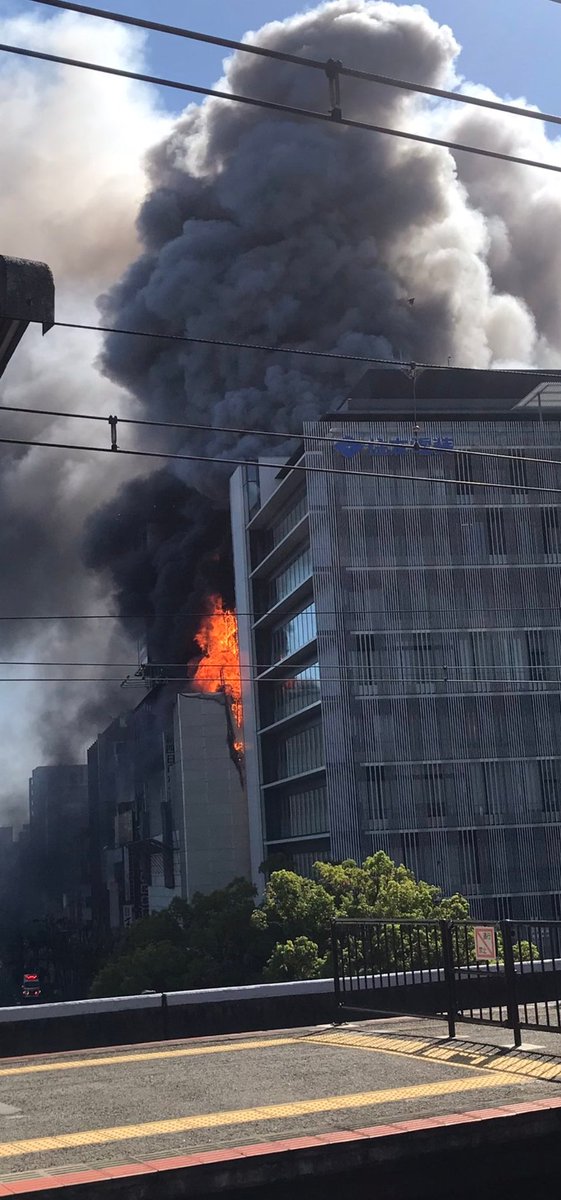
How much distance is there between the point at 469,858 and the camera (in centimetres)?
5784

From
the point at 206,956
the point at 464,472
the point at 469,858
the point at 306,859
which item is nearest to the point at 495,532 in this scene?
the point at 464,472

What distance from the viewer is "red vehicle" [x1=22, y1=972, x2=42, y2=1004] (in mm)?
88875

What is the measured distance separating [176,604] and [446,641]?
3475 cm

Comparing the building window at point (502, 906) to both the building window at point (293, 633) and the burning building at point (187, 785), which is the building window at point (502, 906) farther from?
the burning building at point (187, 785)

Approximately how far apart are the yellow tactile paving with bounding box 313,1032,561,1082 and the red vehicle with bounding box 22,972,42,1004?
266 ft

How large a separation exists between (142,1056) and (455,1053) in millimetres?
3301

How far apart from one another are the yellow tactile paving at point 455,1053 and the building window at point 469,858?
45.5 m

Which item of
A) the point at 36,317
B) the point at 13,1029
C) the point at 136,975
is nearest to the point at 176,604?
the point at 136,975

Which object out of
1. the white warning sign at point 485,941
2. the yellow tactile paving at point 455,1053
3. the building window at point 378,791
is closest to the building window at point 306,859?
the building window at point 378,791

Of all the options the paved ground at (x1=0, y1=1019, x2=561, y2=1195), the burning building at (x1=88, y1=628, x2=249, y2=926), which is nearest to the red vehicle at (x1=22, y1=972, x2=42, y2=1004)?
the burning building at (x1=88, y1=628, x2=249, y2=926)

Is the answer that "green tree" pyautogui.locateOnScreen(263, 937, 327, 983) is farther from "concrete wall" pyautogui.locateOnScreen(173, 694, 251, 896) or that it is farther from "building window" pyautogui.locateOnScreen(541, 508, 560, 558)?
"concrete wall" pyautogui.locateOnScreen(173, 694, 251, 896)

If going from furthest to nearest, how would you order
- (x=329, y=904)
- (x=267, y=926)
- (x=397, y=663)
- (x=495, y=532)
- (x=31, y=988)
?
(x=31, y=988) → (x=495, y=532) → (x=397, y=663) → (x=267, y=926) → (x=329, y=904)

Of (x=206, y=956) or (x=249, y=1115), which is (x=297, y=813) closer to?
(x=206, y=956)

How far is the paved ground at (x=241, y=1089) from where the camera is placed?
26.9ft
